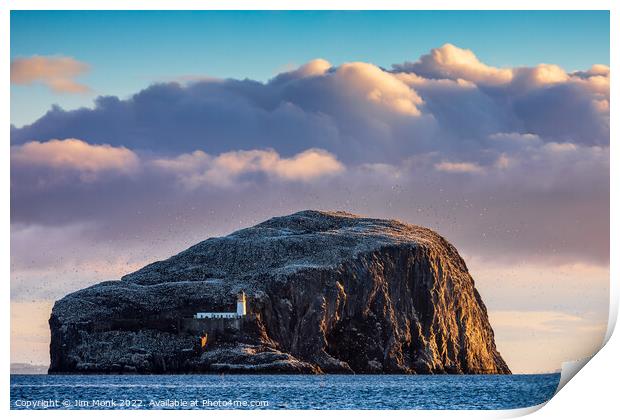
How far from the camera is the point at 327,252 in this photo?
12812 cm

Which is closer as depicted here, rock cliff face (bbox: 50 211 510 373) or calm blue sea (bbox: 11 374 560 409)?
calm blue sea (bbox: 11 374 560 409)

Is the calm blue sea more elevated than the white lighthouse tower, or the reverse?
the white lighthouse tower

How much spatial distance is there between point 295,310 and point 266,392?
3516 cm

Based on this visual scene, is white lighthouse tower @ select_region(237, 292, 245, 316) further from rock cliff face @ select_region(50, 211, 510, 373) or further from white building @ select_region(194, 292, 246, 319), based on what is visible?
rock cliff face @ select_region(50, 211, 510, 373)

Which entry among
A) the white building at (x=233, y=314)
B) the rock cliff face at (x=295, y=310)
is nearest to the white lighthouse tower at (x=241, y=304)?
the white building at (x=233, y=314)

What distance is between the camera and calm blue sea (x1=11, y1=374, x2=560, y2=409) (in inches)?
2943

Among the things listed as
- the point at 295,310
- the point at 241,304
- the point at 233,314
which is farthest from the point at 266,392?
the point at 295,310

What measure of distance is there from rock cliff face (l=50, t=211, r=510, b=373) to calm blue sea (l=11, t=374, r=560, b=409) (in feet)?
21.0

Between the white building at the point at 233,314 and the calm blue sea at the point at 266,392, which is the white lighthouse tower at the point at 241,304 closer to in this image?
the white building at the point at 233,314

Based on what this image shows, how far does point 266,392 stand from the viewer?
85.5m

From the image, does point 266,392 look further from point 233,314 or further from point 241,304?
point 241,304

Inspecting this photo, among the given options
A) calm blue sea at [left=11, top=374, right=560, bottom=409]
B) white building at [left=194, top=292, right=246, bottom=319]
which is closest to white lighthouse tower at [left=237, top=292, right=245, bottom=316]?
white building at [left=194, top=292, right=246, bottom=319]
